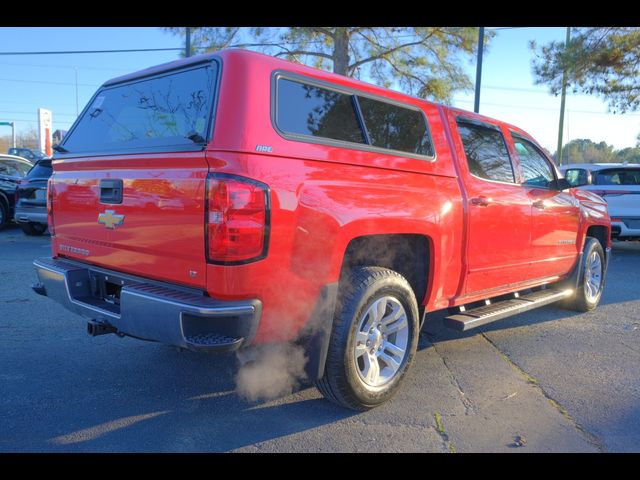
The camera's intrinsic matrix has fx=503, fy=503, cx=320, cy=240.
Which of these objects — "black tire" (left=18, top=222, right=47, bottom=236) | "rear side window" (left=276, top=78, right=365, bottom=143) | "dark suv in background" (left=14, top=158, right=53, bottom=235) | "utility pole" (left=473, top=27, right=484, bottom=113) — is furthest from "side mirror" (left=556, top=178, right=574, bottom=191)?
"utility pole" (left=473, top=27, right=484, bottom=113)

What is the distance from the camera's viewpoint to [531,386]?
12.3 feet

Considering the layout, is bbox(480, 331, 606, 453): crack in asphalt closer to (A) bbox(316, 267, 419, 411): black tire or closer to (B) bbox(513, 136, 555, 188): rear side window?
(A) bbox(316, 267, 419, 411): black tire

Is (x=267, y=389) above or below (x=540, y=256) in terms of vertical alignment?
below

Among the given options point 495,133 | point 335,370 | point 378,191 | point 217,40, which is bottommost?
point 335,370

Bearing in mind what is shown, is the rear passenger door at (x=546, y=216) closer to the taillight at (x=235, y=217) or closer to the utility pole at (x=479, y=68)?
the taillight at (x=235, y=217)

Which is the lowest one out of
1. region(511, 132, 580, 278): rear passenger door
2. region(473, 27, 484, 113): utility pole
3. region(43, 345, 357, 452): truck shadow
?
region(43, 345, 357, 452): truck shadow

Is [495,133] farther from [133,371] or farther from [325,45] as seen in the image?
[325,45]

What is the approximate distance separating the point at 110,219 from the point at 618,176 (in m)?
10.8

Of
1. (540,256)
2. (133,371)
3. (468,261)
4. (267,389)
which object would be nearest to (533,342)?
(540,256)

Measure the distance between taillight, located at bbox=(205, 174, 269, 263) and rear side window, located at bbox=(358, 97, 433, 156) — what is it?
3.65 feet

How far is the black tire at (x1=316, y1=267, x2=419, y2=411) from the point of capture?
3027 millimetres

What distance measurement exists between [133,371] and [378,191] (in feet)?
7.63

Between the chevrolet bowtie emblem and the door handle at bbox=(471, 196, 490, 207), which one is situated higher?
the door handle at bbox=(471, 196, 490, 207)
